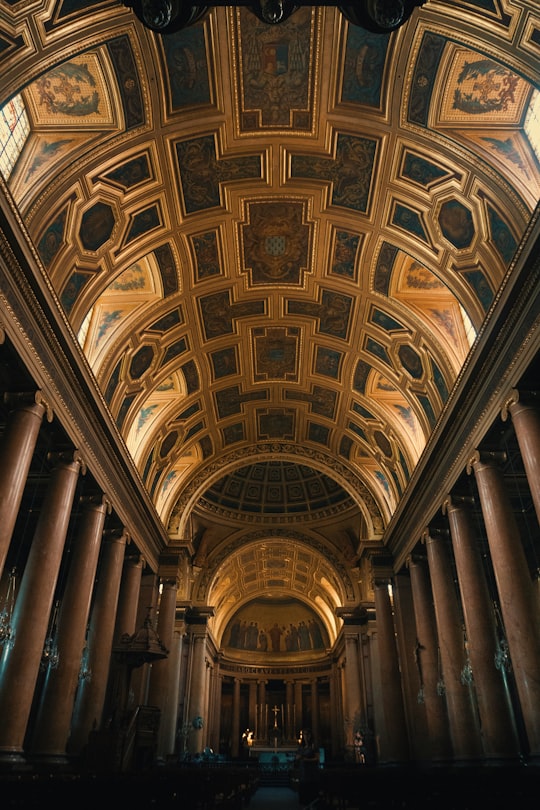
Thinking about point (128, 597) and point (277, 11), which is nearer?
point (277, 11)

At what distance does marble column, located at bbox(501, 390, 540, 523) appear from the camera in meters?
10.0

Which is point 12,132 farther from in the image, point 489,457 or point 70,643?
point 489,457

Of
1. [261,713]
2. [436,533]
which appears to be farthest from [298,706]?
[436,533]

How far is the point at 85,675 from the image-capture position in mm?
14156

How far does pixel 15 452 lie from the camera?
10.3 metres

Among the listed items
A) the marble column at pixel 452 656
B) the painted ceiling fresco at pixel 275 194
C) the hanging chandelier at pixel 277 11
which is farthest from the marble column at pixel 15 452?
the marble column at pixel 452 656

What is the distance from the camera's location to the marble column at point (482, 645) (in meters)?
11.7

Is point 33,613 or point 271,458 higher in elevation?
point 271,458

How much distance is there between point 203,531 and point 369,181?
71.7 feet

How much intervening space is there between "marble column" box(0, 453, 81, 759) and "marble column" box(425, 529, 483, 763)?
9795 millimetres

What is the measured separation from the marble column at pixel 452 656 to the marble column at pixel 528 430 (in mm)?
5833

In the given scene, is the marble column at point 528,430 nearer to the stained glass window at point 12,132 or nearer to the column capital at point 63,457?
the column capital at point 63,457

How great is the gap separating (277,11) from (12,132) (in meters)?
8.01

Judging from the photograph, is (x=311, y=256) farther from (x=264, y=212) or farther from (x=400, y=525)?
(x=400, y=525)
